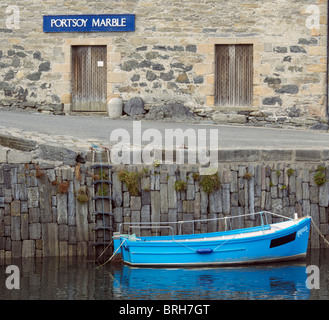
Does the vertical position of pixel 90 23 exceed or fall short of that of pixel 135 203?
it exceeds it

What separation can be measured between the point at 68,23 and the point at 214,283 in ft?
39.0

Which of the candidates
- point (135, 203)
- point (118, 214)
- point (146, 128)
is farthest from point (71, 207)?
point (146, 128)

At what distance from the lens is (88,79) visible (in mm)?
24609

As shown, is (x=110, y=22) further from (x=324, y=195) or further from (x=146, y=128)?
(x=324, y=195)

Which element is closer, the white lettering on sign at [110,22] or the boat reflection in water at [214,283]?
the boat reflection in water at [214,283]

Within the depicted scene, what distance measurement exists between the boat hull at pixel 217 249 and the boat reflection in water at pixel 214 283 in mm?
183

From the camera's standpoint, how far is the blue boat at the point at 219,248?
16047mm

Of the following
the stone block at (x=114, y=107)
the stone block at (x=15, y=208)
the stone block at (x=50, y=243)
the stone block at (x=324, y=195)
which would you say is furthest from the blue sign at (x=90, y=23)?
the stone block at (x=50, y=243)

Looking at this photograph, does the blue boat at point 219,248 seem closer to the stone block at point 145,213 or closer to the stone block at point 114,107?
the stone block at point 145,213

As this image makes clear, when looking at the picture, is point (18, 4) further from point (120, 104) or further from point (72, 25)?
point (120, 104)

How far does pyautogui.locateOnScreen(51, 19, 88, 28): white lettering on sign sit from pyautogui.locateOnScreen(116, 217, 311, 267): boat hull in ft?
31.8

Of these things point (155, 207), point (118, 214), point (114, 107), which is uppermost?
point (114, 107)

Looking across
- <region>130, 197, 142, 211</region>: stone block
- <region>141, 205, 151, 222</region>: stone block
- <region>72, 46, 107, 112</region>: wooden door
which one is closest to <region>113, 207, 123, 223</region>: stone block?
<region>130, 197, 142, 211</region>: stone block
